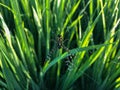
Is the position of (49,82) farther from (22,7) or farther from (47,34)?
(22,7)

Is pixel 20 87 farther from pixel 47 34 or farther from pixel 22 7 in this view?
pixel 22 7

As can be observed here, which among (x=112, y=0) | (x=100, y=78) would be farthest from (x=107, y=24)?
(x=100, y=78)

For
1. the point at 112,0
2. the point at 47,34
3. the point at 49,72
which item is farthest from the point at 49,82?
the point at 112,0

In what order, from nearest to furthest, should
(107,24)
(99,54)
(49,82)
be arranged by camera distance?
(99,54)
(49,82)
(107,24)

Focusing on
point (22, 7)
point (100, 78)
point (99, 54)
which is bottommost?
point (100, 78)

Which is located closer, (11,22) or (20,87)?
(20,87)

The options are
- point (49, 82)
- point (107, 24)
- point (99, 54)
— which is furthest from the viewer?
point (107, 24)

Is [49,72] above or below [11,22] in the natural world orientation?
below
